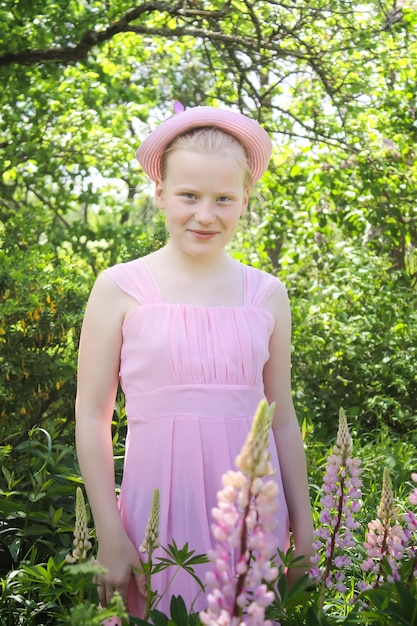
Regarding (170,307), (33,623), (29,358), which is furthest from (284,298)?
(29,358)

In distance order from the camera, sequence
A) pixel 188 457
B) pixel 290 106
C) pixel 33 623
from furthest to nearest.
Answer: pixel 290 106
pixel 33 623
pixel 188 457

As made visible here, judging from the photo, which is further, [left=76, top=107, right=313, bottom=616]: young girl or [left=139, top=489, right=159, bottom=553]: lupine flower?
[left=76, top=107, right=313, bottom=616]: young girl

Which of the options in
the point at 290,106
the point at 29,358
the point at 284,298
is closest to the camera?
the point at 284,298

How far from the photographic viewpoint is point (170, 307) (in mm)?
1997

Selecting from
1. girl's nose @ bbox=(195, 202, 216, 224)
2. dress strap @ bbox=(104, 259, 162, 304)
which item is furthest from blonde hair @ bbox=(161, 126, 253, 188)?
dress strap @ bbox=(104, 259, 162, 304)

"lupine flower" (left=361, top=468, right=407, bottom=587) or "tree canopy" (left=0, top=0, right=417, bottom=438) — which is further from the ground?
"tree canopy" (left=0, top=0, right=417, bottom=438)

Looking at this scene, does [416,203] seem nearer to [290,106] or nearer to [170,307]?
[290,106]

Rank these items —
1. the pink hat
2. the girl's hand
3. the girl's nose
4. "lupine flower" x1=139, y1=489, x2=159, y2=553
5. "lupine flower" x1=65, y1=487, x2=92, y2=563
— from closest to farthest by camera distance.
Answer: "lupine flower" x1=139, y1=489, x2=159, y2=553 < "lupine flower" x1=65, y1=487, x2=92, y2=563 < the girl's hand < the girl's nose < the pink hat

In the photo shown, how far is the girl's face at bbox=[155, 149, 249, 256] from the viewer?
193 cm

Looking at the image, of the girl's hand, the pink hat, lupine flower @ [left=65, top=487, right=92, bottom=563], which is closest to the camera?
lupine flower @ [left=65, top=487, right=92, bottom=563]

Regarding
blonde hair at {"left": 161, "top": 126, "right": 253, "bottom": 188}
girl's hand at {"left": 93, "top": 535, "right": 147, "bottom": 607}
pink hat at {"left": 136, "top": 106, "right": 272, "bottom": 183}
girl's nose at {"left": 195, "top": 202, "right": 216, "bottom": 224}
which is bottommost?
girl's hand at {"left": 93, "top": 535, "right": 147, "bottom": 607}

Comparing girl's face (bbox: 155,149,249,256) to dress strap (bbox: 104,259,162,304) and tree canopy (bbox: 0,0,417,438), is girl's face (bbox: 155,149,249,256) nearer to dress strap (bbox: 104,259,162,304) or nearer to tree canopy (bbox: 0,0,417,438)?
dress strap (bbox: 104,259,162,304)

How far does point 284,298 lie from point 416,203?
4360 mm

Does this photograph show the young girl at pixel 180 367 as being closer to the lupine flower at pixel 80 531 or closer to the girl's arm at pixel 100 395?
the girl's arm at pixel 100 395
